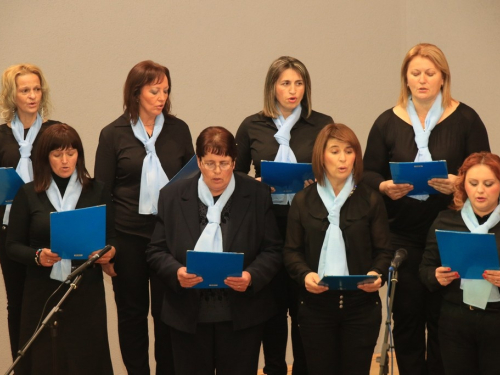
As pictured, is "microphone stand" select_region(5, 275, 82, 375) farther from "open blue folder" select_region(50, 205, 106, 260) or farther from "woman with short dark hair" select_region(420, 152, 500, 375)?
"woman with short dark hair" select_region(420, 152, 500, 375)

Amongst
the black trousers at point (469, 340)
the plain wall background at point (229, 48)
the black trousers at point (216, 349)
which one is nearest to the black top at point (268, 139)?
the black trousers at point (216, 349)

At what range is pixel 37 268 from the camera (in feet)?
13.0

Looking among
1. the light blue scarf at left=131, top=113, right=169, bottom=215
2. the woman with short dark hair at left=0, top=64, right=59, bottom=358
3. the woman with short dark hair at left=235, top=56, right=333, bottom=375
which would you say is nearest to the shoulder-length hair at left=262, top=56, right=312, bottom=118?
the woman with short dark hair at left=235, top=56, right=333, bottom=375

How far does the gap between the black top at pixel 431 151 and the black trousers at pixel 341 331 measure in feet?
1.93

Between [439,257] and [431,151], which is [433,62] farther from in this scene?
[439,257]

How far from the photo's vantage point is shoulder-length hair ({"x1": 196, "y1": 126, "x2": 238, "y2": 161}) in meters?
3.66

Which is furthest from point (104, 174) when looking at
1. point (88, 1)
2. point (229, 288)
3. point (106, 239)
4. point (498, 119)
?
point (498, 119)

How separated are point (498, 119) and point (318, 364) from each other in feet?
9.47

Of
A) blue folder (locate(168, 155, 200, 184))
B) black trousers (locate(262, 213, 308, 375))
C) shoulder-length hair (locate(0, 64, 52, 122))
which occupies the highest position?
shoulder-length hair (locate(0, 64, 52, 122))

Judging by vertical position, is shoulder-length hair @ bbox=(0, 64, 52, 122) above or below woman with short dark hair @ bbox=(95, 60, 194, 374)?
above

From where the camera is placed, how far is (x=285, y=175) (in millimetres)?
3988

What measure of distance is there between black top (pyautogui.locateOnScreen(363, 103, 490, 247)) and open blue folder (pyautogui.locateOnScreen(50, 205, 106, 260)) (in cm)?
147

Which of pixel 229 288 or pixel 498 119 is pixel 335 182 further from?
pixel 498 119

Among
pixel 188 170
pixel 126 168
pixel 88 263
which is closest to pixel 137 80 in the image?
pixel 126 168
